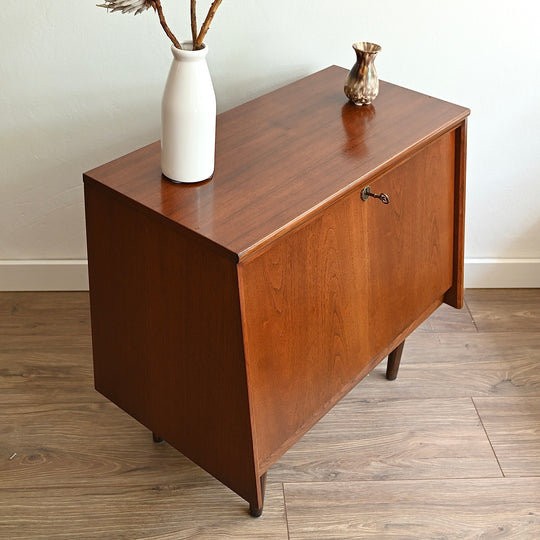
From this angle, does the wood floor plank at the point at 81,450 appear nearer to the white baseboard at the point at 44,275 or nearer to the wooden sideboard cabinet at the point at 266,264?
the wooden sideboard cabinet at the point at 266,264

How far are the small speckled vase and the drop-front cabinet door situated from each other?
18 cm

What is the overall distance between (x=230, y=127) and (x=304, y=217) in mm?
377

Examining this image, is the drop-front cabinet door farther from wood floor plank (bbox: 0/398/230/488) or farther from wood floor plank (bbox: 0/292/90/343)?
wood floor plank (bbox: 0/292/90/343)

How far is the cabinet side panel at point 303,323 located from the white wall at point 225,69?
26.4 inches

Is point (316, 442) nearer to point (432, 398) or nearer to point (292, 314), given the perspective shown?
point (432, 398)

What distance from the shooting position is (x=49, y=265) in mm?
2334

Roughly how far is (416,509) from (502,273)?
933mm

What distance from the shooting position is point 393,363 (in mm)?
2062

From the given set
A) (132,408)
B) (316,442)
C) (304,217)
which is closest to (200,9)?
(304,217)

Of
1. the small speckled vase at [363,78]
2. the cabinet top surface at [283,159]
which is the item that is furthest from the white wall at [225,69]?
the small speckled vase at [363,78]

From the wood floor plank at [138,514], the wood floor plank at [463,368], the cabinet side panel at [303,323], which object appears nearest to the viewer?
the cabinet side panel at [303,323]

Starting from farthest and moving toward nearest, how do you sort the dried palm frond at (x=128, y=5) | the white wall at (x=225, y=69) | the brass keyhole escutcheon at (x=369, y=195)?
the white wall at (x=225, y=69)
the brass keyhole escutcheon at (x=369, y=195)
the dried palm frond at (x=128, y=5)

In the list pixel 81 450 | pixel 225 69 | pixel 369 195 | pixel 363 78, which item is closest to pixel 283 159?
pixel 369 195

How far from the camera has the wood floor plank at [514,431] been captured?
1872mm
